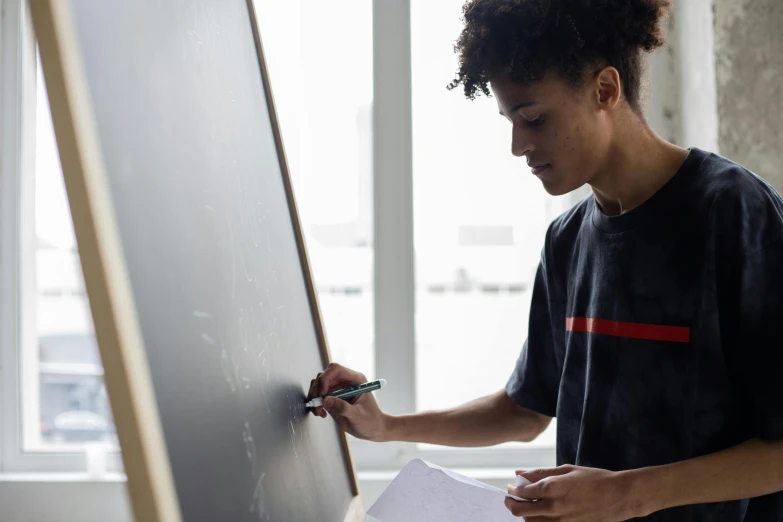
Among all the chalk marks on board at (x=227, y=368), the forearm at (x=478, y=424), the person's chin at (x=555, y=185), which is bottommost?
the forearm at (x=478, y=424)

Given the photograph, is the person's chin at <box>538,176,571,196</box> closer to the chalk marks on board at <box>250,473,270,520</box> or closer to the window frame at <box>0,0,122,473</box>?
the chalk marks on board at <box>250,473,270,520</box>

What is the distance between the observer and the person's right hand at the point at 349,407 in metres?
0.94

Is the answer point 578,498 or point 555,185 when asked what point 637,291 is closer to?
point 555,185

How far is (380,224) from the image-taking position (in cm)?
183

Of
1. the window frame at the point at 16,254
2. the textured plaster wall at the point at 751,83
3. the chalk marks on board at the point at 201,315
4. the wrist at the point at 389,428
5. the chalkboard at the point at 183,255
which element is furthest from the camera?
the window frame at the point at 16,254

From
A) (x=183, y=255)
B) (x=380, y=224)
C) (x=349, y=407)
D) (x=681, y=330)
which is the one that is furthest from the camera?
(x=380, y=224)

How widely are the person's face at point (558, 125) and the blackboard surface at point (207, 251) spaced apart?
1.07ft

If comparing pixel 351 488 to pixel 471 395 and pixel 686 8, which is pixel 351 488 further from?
pixel 686 8

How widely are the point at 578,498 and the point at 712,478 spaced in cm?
16

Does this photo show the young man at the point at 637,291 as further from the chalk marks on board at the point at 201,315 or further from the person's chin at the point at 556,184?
the chalk marks on board at the point at 201,315

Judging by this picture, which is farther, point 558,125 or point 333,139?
point 333,139

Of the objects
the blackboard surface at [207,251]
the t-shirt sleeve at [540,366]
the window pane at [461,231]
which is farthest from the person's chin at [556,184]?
the window pane at [461,231]

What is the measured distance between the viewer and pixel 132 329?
0.40 metres

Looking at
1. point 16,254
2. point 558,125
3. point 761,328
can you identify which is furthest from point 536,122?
point 16,254
